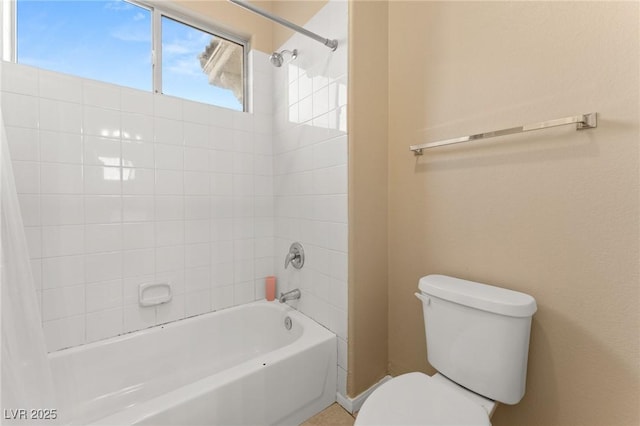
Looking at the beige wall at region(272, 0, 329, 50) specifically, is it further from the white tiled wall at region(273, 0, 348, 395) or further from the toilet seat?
the toilet seat

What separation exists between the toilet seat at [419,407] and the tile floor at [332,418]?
1.81 ft

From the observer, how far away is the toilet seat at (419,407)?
2.90ft

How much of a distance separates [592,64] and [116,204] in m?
2.14

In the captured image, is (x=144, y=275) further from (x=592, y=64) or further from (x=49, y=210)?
(x=592, y=64)

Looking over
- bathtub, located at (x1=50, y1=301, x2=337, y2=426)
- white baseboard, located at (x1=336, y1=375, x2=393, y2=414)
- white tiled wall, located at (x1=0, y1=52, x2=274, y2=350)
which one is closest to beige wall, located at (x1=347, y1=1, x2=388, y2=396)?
white baseboard, located at (x1=336, y1=375, x2=393, y2=414)

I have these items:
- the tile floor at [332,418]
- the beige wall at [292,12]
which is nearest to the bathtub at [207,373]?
the tile floor at [332,418]

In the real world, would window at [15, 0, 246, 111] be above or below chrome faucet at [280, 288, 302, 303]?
above

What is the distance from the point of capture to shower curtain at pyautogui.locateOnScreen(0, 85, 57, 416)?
2.64ft

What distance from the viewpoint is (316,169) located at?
1.65 metres

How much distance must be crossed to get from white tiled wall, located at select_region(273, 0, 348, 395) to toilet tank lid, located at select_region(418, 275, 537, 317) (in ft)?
1.53

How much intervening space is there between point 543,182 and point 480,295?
0.48 metres

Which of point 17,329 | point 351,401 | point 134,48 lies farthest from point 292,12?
point 351,401

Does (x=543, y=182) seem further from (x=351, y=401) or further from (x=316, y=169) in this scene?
(x=351, y=401)

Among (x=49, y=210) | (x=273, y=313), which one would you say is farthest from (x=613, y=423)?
(x=49, y=210)
